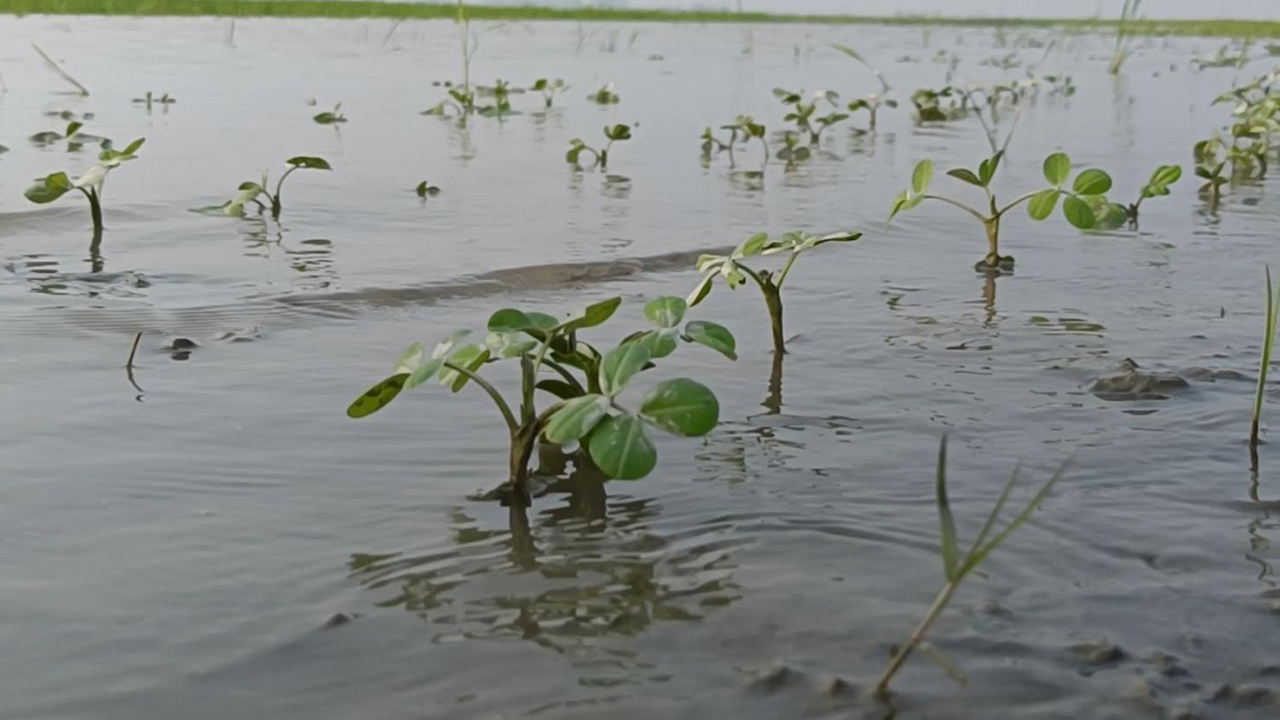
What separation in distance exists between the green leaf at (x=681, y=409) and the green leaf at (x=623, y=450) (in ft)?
0.12

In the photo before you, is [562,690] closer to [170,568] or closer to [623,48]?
[170,568]

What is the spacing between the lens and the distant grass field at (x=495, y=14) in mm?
22583

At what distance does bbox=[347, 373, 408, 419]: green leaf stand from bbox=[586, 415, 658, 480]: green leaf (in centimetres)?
43

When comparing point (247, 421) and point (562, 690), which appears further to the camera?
point (247, 421)

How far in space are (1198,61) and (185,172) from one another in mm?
16621

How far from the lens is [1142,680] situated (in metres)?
1.61

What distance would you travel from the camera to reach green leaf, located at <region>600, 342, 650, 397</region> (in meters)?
2.04

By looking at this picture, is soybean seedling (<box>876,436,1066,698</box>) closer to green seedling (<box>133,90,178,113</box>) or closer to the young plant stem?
the young plant stem

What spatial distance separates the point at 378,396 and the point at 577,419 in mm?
425

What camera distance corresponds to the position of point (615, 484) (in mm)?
2338

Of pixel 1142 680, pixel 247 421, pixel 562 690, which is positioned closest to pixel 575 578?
pixel 562 690

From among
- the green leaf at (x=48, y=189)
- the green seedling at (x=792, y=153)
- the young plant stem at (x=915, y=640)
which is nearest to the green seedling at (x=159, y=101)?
the green seedling at (x=792, y=153)

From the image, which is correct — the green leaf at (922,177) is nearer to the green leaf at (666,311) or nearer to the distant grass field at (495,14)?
the green leaf at (666,311)

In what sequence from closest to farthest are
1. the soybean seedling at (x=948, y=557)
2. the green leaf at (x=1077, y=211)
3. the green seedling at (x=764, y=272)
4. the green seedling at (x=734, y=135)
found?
1. the soybean seedling at (x=948, y=557)
2. the green seedling at (x=764, y=272)
3. the green leaf at (x=1077, y=211)
4. the green seedling at (x=734, y=135)
